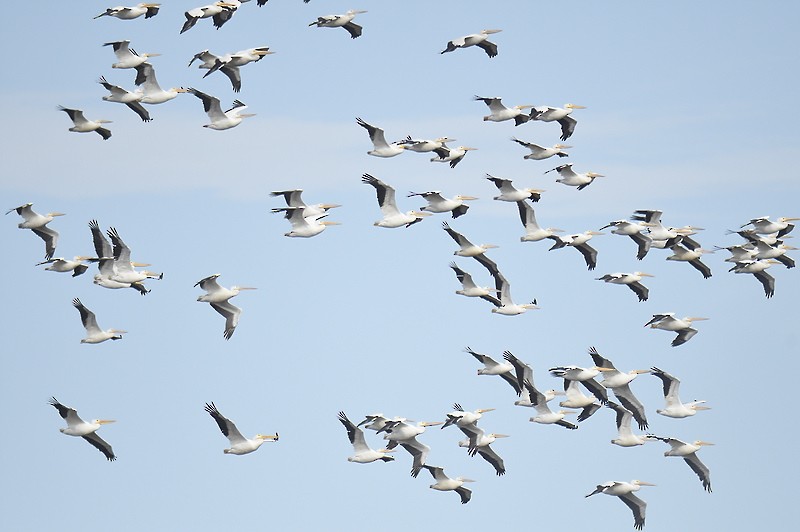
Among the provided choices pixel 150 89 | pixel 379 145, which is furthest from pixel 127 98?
pixel 379 145

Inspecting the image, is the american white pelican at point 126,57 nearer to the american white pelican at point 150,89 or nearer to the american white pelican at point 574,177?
the american white pelican at point 150,89

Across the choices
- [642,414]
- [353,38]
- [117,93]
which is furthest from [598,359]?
[117,93]

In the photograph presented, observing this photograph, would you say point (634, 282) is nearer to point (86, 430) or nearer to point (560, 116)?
point (560, 116)

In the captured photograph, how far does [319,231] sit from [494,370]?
229 inches

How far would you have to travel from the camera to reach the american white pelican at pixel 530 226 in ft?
175

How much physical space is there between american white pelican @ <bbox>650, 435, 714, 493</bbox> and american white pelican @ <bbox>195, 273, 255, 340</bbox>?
11.1 meters

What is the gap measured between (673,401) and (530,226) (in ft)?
19.3

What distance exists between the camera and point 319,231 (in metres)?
50.7

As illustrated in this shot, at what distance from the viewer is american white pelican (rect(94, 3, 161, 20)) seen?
167 ft

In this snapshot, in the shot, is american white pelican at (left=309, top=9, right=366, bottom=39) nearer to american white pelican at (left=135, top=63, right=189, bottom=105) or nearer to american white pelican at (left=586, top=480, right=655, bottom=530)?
american white pelican at (left=135, top=63, right=189, bottom=105)

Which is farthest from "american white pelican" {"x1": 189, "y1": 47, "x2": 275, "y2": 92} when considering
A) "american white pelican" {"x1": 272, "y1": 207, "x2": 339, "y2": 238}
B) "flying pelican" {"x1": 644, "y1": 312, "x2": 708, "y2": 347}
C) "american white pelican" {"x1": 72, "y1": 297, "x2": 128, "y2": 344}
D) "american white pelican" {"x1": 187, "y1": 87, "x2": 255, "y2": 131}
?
"flying pelican" {"x1": 644, "y1": 312, "x2": 708, "y2": 347}

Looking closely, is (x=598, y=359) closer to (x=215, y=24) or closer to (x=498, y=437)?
(x=498, y=437)

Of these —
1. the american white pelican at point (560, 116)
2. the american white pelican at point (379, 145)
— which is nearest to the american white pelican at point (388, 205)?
the american white pelican at point (379, 145)

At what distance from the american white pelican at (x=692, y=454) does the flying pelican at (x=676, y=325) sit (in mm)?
2554
